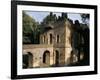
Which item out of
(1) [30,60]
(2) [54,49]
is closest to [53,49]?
(2) [54,49]

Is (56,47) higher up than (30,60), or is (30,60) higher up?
(56,47)

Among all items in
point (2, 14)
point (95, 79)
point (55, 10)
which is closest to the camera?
point (2, 14)

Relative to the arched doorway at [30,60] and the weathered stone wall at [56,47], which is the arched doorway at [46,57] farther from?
the arched doorway at [30,60]

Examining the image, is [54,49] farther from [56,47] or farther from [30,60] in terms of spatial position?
[30,60]

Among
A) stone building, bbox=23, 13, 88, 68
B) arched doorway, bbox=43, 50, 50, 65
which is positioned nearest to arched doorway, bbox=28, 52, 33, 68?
stone building, bbox=23, 13, 88, 68

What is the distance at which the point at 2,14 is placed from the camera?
2.01 meters

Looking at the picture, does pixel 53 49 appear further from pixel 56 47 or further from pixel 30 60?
pixel 30 60

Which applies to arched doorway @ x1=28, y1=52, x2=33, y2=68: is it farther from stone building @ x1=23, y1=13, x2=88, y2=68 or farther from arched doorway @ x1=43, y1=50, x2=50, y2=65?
arched doorway @ x1=43, y1=50, x2=50, y2=65

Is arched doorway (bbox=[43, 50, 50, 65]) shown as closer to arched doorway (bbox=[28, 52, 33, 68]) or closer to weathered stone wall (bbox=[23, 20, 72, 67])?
weathered stone wall (bbox=[23, 20, 72, 67])

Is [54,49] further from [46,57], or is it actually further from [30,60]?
[30,60]

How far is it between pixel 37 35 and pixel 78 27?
0.43m

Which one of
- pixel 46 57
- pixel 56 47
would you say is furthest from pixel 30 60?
pixel 56 47

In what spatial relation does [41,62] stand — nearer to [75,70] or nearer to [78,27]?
[75,70]

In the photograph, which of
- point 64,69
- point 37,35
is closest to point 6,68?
point 37,35
